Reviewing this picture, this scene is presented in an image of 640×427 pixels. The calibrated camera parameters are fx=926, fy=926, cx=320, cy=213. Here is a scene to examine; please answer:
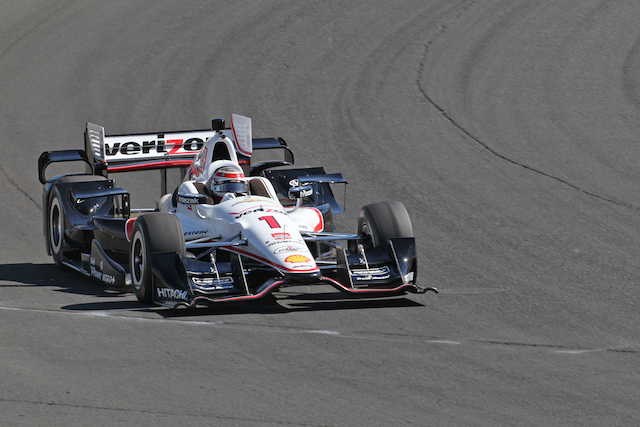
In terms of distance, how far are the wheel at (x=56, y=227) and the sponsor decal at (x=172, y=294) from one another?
8.64 ft

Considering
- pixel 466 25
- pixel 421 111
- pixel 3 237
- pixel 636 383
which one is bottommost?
pixel 636 383

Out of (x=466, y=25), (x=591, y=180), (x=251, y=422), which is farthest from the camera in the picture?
(x=466, y=25)

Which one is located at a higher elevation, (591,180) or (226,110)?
(226,110)

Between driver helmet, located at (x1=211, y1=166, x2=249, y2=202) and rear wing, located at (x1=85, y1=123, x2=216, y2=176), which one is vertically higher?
rear wing, located at (x1=85, y1=123, x2=216, y2=176)

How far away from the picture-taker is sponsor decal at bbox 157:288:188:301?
8051 mm

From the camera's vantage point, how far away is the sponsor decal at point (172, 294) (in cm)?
805

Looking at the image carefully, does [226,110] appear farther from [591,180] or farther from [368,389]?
[368,389]

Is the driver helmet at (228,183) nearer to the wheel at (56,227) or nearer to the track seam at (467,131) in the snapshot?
the wheel at (56,227)

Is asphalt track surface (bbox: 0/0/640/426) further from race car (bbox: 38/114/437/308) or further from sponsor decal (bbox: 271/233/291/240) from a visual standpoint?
sponsor decal (bbox: 271/233/291/240)

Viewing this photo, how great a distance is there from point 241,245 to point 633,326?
11.7 feet

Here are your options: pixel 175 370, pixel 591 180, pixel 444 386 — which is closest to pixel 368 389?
pixel 444 386

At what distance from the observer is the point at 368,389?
6074mm

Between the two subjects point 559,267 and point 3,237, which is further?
point 3,237

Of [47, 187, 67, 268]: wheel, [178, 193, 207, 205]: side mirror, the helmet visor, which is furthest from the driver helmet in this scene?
[47, 187, 67, 268]: wheel
